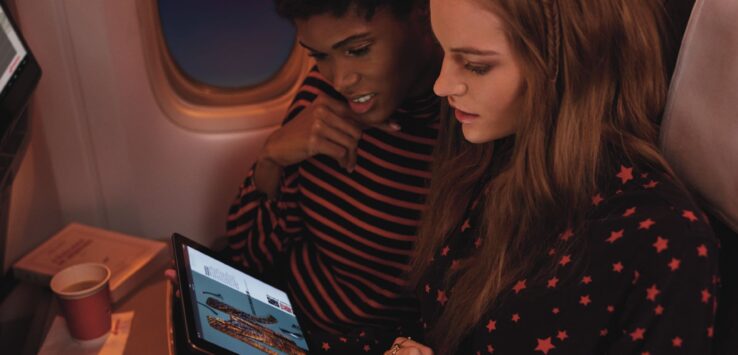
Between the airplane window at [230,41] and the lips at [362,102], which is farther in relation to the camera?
the airplane window at [230,41]

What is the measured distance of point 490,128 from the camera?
925 millimetres

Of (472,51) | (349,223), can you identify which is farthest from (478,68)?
(349,223)

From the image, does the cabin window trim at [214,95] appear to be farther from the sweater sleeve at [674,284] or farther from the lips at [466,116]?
the sweater sleeve at [674,284]

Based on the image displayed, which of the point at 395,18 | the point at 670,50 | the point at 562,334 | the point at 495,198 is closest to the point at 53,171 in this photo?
the point at 395,18

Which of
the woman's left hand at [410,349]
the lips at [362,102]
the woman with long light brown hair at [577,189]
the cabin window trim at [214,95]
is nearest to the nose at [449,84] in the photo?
the woman with long light brown hair at [577,189]

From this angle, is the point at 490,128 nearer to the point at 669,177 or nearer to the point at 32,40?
the point at 669,177

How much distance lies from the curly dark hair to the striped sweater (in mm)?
205

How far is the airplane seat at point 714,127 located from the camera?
73 cm

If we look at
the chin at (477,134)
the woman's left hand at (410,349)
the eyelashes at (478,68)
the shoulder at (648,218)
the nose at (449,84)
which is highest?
the eyelashes at (478,68)

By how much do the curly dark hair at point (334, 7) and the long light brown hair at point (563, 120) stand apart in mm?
353

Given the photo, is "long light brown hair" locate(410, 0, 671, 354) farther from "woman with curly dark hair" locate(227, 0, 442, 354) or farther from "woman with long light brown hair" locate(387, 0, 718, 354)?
"woman with curly dark hair" locate(227, 0, 442, 354)

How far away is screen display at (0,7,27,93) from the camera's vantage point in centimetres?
115

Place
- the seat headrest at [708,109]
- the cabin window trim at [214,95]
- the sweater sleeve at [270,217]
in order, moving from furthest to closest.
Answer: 1. the cabin window trim at [214,95]
2. the sweater sleeve at [270,217]
3. the seat headrest at [708,109]

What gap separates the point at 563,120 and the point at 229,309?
2.08ft
